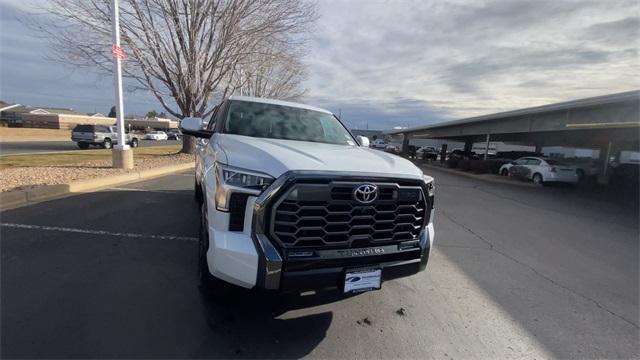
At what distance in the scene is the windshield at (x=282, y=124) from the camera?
4.29m

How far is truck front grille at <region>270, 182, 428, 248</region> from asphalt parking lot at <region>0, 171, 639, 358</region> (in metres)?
0.87

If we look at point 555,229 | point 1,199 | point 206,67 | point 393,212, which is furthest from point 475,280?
point 206,67

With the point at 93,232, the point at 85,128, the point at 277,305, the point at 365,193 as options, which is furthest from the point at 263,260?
the point at 85,128

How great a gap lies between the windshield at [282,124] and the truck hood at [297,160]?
0.72 m

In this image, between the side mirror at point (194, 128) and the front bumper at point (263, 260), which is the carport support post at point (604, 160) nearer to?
the side mirror at point (194, 128)

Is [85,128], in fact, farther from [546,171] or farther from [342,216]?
[546,171]

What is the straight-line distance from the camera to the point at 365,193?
2854 millimetres

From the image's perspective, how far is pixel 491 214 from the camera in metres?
9.68

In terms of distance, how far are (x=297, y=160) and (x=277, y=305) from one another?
4.85ft

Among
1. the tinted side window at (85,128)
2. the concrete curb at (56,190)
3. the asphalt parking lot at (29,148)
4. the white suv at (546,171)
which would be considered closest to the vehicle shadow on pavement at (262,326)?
the concrete curb at (56,190)

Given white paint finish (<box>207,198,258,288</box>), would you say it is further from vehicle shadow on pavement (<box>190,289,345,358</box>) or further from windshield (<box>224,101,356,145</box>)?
windshield (<box>224,101,356,145</box>)

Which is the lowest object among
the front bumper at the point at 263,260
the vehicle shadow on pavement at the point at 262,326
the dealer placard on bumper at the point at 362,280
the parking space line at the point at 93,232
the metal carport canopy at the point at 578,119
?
the vehicle shadow on pavement at the point at 262,326

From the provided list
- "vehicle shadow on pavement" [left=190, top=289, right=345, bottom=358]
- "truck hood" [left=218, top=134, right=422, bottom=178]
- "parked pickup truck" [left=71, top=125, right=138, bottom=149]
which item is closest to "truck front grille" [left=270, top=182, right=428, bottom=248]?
"truck hood" [left=218, top=134, right=422, bottom=178]

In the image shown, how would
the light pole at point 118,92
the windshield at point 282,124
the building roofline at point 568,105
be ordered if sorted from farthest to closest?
the building roofline at point 568,105 < the light pole at point 118,92 < the windshield at point 282,124
